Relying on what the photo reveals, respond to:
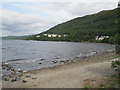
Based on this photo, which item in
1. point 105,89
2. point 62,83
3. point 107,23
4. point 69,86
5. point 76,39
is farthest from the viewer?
point 107,23

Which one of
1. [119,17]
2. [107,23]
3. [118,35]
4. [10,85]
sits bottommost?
[10,85]

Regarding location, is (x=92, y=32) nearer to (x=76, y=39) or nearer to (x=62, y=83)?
(x=76, y=39)

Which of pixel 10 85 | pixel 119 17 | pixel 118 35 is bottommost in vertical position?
pixel 10 85

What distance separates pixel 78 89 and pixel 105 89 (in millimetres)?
2099

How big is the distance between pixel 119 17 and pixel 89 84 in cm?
587

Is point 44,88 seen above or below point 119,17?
below

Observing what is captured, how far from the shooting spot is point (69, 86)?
13.8 m

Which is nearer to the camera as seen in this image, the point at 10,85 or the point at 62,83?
the point at 62,83

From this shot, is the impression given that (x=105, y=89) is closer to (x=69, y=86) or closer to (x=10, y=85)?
(x=69, y=86)

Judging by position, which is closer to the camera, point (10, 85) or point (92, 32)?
point (10, 85)

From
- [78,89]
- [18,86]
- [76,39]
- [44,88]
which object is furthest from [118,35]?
[76,39]

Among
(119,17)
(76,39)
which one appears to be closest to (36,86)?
(119,17)

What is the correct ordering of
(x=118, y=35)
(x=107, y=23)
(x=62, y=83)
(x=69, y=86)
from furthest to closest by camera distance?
(x=107, y=23) < (x=62, y=83) < (x=69, y=86) < (x=118, y=35)

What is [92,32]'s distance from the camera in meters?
176
